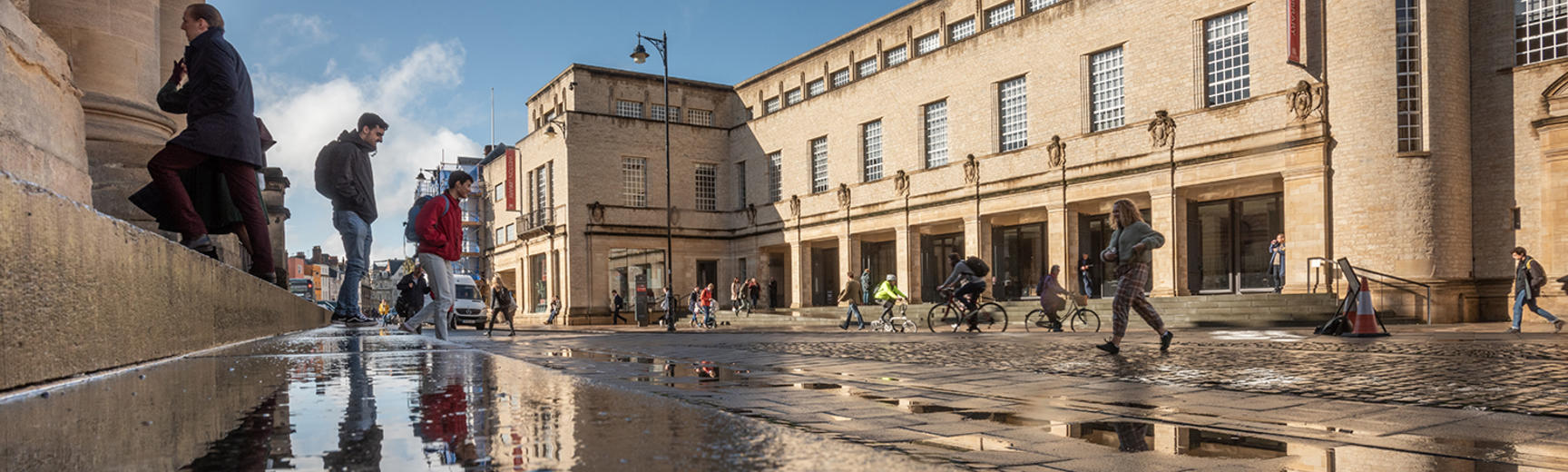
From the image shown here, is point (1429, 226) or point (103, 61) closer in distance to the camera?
point (103, 61)

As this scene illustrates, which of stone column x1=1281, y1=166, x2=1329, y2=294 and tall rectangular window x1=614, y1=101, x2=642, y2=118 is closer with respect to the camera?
stone column x1=1281, y1=166, x2=1329, y2=294

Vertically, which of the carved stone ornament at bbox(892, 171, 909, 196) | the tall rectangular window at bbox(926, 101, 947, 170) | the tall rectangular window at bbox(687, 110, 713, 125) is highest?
the tall rectangular window at bbox(687, 110, 713, 125)

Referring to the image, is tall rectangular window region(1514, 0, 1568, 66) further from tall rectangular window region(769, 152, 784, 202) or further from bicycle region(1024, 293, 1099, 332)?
tall rectangular window region(769, 152, 784, 202)

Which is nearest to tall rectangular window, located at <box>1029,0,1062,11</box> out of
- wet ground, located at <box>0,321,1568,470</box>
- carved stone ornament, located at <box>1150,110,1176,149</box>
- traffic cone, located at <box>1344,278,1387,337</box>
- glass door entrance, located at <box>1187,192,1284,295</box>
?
carved stone ornament, located at <box>1150,110,1176,149</box>

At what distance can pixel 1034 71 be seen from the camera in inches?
1249

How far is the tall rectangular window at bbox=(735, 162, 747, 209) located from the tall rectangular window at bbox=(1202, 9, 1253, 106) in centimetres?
2523

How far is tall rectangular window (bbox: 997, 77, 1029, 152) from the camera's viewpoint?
106ft

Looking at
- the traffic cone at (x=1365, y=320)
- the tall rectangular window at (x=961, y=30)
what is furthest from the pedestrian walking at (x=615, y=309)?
the traffic cone at (x=1365, y=320)

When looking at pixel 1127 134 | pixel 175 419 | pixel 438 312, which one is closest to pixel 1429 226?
pixel 1127 134

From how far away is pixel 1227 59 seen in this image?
2644 cm

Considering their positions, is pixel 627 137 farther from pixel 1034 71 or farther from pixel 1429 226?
pixel 1429 226

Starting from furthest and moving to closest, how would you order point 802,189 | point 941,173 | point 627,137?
point 627,137
point 802,189
point 941,173

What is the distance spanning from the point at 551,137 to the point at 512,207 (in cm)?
761

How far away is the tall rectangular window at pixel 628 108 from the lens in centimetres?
4938
